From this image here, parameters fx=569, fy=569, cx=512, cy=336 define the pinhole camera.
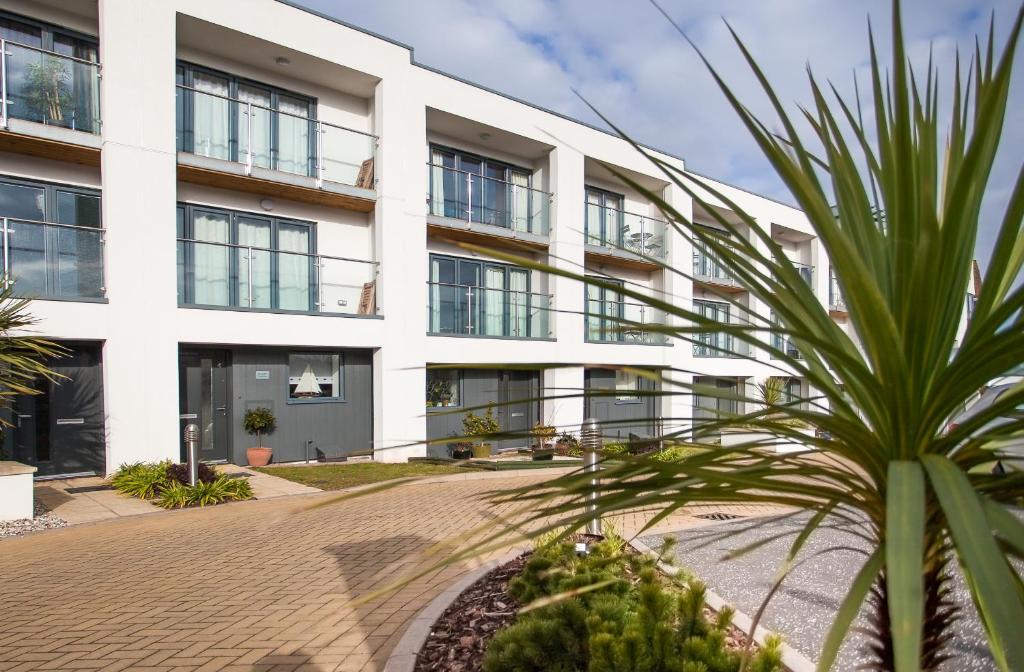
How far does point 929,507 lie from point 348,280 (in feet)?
48.1

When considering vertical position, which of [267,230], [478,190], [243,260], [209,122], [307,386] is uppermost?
[209,122]

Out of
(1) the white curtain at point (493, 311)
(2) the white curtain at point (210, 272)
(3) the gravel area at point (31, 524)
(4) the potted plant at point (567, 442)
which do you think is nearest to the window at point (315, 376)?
(2) the white curtain at point (210, 272)

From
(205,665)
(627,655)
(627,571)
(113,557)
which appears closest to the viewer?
(627,655)

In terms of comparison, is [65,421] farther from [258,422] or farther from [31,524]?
[31,524]

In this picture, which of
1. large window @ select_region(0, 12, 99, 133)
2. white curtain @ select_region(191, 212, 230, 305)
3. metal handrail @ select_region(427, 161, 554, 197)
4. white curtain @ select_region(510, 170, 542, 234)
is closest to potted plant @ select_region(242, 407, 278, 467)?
white curtain @ select_region(191, 212, 230, 305)

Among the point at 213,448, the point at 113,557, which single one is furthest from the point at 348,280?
the point at 113,557

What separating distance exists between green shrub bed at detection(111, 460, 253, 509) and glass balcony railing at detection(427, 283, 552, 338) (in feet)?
23.2

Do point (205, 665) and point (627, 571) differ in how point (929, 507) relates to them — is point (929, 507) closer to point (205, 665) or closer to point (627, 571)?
point (627, 571)

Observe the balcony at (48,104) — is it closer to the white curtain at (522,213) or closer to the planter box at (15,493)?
the planter box at (15,493)

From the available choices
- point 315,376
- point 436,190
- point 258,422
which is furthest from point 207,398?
point 436,190

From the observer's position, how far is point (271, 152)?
45.0ft

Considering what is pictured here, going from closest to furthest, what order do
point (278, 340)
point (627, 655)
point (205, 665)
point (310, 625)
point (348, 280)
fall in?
point (627, 655), point (205, 665), point (310, 625), point (278, 340), point (348, 280)

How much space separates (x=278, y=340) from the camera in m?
13.0

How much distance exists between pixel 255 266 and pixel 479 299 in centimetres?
612
